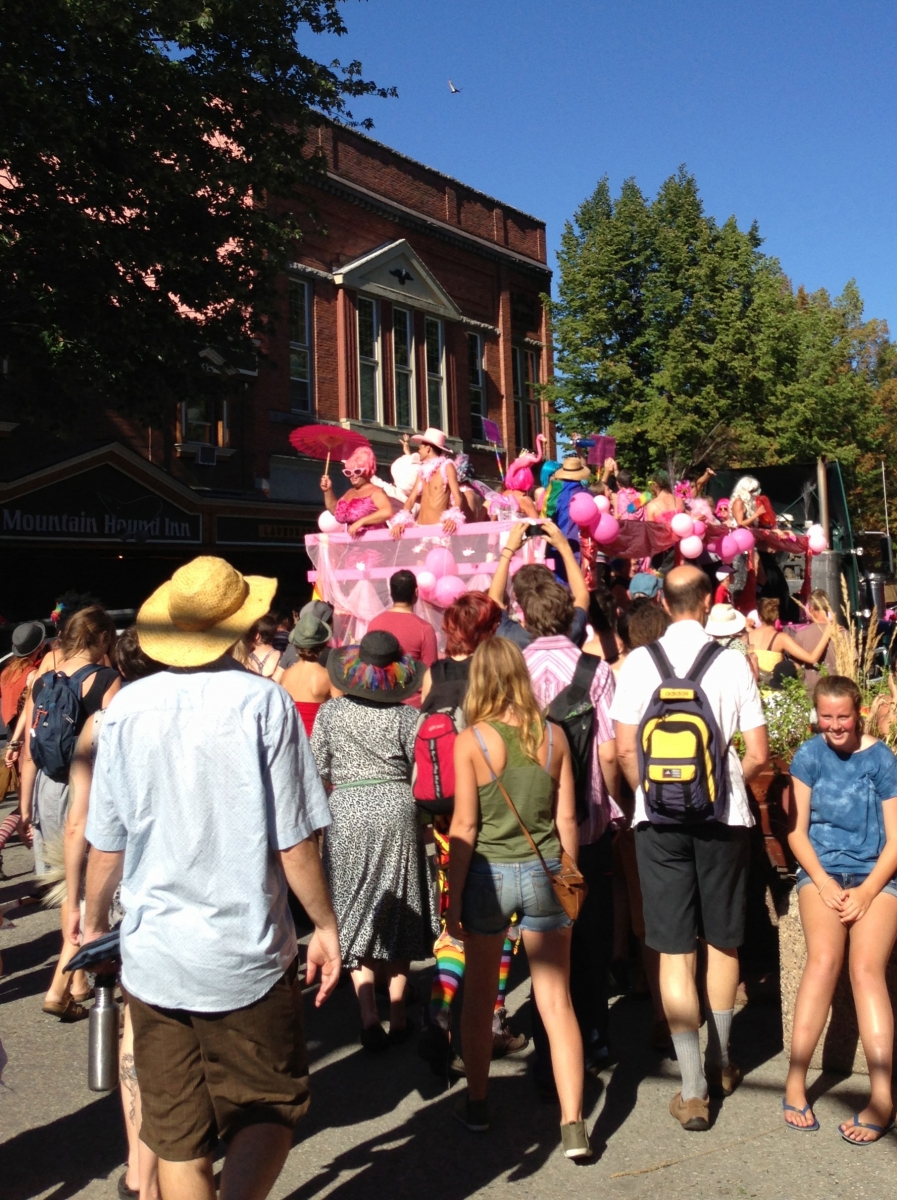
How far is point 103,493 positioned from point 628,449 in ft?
45.4

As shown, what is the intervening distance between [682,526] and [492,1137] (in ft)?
22.3

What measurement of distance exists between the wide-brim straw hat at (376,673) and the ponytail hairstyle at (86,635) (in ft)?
3.99

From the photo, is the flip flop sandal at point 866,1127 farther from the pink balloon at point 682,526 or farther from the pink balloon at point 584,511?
the pink balloon at point 682,526

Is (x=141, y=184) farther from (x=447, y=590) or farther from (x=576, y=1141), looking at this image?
Answer: (x=576, y=1141)

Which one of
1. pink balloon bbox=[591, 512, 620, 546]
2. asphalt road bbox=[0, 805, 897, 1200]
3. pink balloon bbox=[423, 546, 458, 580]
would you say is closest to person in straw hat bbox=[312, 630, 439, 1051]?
asphalt road bbox=[0, 805, 897, 1200]

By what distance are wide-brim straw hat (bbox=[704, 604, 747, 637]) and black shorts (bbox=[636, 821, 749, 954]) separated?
3.11m

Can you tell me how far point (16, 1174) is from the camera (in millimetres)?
3973

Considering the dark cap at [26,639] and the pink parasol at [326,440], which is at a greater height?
the pink parasol at [326,440]

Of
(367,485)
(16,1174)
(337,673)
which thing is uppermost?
(367,485)

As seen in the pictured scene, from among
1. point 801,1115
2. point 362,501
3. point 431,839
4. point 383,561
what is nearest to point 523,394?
point 362,501

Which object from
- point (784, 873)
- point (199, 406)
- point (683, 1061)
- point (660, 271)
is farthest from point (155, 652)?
point (660, 271)

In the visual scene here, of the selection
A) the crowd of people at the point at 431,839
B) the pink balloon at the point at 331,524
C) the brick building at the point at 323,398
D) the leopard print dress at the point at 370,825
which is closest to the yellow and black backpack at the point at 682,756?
the crowd of people at the point at 431,839

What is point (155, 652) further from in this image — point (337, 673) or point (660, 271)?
point (660, 271)

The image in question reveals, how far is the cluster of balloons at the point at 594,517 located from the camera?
8.63 meters
